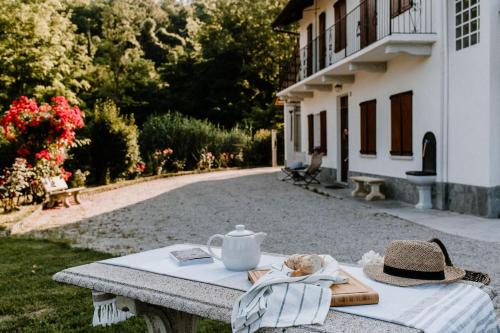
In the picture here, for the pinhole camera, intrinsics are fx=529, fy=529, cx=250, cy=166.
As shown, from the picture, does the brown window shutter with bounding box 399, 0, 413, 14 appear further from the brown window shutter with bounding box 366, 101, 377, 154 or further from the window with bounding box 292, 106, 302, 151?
the window with bounding box 292, 106, 302, 151

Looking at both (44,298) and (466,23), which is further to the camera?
(466,23)

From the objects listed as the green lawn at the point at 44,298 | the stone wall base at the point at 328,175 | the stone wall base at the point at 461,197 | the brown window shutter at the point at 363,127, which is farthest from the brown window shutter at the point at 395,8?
the green lawn at the point at 44,298

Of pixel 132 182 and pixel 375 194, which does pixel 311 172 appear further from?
pixel 132 182

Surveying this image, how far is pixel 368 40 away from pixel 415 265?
12.2 meters

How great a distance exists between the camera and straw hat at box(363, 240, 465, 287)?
2.38 meters

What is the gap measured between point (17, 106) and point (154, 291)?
36.9 ft

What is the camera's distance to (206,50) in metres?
38.1

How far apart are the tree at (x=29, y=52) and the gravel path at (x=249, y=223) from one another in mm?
8645

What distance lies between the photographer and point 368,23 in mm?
13305

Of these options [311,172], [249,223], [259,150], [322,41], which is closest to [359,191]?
[311,172]

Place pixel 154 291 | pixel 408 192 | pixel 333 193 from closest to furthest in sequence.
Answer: pixel 154 291
pixel 408 192
pixel 333 193

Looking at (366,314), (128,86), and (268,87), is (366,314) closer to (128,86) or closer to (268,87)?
(128,86)

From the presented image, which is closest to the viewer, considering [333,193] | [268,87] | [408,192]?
[408,192]

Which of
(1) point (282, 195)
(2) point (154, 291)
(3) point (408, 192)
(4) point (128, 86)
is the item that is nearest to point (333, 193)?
(1) point (282, 195)
